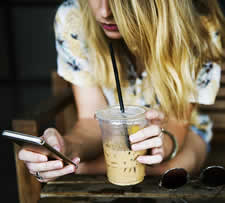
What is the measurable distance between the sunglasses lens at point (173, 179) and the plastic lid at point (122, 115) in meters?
0.21

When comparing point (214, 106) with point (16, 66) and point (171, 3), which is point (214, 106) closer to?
point (171, 3)

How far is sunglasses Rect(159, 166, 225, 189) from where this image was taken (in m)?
1.00

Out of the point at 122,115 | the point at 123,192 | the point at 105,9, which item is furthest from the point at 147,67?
the point at 123,192

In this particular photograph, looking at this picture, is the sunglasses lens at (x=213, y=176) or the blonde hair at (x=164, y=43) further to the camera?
the blonde hair at (x=164, y=43)

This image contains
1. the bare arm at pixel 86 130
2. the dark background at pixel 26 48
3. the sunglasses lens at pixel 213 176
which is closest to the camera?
the sunglasses lens at pixel 213 176

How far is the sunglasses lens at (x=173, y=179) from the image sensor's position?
1.00 meters

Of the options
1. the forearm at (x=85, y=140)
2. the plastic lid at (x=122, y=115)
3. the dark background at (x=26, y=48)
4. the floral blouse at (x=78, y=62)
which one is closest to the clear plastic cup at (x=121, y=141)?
the plastic lid at (x=122, y=115)

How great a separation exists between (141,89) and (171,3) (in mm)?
504

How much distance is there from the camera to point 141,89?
1568 mm

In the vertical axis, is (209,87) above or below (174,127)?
above

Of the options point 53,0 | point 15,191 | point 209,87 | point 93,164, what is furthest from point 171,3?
point 53,0

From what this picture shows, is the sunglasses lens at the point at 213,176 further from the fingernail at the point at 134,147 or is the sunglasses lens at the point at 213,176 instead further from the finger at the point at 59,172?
the finger at the point at 59,172

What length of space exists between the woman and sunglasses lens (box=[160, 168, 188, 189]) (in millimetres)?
71

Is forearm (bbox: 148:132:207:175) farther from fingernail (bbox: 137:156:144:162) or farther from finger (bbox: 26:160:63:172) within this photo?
finger (bbox: 26:160:63:172)
